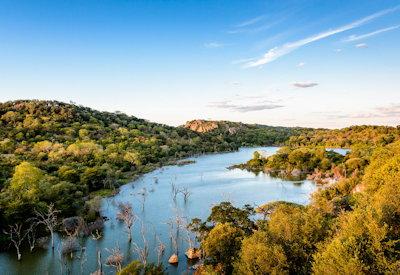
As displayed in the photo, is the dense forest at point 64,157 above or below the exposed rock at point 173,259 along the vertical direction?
above

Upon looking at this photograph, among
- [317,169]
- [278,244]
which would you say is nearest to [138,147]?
[317,169]

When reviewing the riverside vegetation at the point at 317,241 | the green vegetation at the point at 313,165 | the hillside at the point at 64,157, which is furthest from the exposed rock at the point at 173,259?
the green vegetation at the point at 313,165

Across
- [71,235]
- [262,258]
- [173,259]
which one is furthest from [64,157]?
[262,258]

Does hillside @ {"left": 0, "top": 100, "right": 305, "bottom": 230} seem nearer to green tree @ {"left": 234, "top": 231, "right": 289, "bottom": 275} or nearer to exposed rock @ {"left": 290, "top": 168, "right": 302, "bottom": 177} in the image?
green tree @ {"left": 234, "top": 231, "right": 289, "bottom": 275}

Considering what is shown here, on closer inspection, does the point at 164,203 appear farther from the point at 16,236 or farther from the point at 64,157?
the point at 64,157

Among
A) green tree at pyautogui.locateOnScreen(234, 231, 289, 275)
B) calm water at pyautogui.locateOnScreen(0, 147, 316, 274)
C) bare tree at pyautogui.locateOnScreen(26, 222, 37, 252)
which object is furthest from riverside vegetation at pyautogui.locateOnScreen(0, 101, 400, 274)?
calm water at pyautogui.locateOnScreen(0, 147, 316, 274)

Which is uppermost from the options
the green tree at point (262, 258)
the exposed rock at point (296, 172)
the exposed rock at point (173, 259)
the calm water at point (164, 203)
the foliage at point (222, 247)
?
the green tree at point (262, 258)

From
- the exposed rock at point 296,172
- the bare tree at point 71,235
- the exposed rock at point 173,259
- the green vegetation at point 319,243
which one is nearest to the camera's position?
the green vegetation at point 319,243

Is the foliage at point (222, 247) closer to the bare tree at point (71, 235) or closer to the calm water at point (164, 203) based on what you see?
the calm water at point (164, 203)
